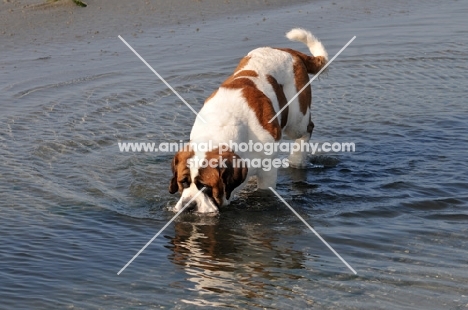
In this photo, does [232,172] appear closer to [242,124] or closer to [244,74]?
[242,124]

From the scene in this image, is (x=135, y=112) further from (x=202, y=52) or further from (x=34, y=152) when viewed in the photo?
(x=202, y=52)

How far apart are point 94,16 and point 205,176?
799cm

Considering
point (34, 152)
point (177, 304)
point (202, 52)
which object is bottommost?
point (177, 304)

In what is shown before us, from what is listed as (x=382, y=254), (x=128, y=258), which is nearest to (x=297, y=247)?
(x=382, y=254)

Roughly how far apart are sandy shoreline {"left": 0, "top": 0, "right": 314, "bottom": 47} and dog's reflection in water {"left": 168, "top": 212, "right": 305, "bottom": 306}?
657cm

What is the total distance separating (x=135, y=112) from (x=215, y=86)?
→ 1.39 metres

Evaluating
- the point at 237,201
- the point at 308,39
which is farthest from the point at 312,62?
the point at 237,201

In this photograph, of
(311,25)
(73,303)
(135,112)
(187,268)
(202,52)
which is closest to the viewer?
(73,303)

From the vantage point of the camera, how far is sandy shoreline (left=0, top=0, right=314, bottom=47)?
13.0 metres

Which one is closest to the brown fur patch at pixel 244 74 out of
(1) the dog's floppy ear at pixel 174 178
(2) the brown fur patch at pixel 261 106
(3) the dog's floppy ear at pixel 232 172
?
(2) the brown fur patch at pixel 261 106

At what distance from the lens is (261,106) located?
7.09 metres

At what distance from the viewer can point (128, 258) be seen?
6.13 meters

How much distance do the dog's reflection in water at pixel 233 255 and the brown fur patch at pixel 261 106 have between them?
2.39 ft

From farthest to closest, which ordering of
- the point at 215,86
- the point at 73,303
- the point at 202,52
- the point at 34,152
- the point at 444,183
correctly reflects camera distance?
1. the point at 202,52
2. the point at 215,86
3. the point at 34,152
4. the point at 444,183
5. the point at 73,303
